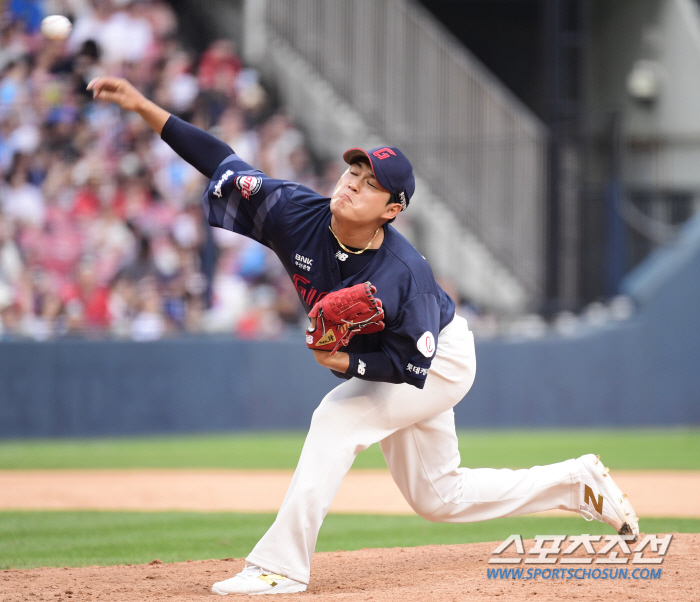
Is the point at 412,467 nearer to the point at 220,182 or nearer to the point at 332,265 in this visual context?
the point at 332,265

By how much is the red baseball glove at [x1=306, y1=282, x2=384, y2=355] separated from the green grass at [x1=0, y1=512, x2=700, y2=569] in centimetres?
199

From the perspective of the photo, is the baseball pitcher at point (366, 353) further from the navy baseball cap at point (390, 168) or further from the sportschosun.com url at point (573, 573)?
the sportschosun.com url at point (573, 573)

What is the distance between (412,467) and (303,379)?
7604 mm

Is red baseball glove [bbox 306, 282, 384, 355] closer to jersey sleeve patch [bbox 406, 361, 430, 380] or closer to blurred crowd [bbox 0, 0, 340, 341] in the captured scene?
jersey sleeve patch [bbox 406, 361, 430, 380]

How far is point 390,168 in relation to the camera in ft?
13.4

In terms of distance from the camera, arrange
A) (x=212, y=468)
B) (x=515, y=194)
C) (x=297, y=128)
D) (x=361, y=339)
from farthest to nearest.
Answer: (x=297, y=128), (x=515, y=194), (x=212, y=468), (x=361, y=339)

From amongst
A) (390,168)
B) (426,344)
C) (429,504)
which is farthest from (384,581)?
(390,168)

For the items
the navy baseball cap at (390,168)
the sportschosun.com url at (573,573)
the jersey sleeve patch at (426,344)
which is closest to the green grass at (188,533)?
the sportschosun.com url at (573,573)

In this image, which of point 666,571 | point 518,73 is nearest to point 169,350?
point 666,571

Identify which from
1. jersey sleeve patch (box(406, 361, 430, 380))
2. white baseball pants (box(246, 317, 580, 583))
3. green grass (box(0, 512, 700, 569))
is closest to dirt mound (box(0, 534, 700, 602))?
white baseball pants (box(246, 317, 580, 583))

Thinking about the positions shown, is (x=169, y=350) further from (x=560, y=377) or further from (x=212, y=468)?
(x=560, y=377)

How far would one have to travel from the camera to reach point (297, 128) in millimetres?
14992

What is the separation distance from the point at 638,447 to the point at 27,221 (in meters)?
7.56

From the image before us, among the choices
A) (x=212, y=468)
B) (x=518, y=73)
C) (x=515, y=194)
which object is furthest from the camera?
(x=518, y=73)
